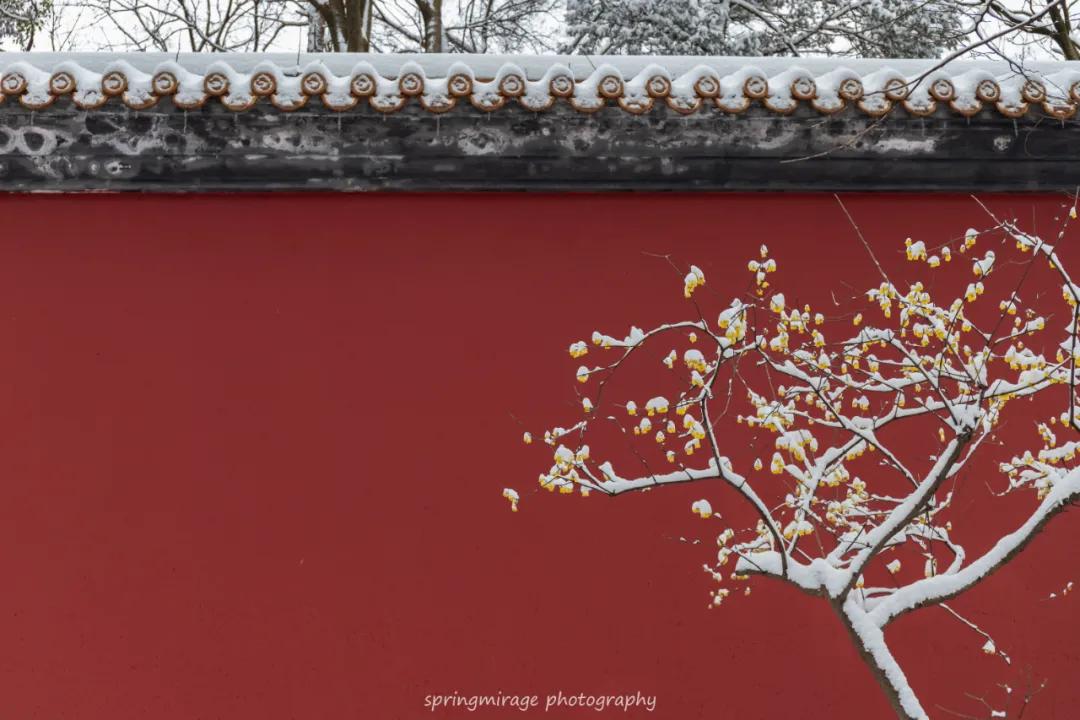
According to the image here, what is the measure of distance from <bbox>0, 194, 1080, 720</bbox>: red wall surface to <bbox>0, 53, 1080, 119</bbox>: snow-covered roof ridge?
0.42 metres

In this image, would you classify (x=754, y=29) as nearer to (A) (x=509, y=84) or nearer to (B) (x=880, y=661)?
(A) (x=509, y=84)

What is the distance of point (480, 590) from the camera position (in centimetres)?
339

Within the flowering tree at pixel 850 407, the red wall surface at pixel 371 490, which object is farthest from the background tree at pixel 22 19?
the flowering tree at pixel 850 407

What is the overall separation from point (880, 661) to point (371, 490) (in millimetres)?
1704

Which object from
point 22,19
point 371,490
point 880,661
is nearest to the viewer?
point 880,661

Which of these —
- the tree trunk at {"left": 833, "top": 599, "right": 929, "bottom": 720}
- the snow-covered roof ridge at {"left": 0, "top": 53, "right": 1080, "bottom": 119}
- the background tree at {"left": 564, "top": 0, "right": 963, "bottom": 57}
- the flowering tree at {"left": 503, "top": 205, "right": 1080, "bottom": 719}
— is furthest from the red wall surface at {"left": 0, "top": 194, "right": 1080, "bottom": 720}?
the background tree at {"left": 564, "top": 0, "right": 963, "bottom": 57}

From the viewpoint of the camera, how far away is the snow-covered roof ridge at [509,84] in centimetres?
311

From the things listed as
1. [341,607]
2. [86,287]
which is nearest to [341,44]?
[86,287]

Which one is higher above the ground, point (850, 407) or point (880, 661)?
point (850, 407)

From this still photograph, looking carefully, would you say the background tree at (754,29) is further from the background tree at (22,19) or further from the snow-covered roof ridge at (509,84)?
the snow-covered roof ridge at (509,84)

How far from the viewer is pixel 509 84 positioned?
3.14 meters

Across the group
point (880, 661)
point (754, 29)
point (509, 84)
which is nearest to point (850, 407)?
point (880, 661)

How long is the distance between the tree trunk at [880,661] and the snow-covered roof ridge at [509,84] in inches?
61.6

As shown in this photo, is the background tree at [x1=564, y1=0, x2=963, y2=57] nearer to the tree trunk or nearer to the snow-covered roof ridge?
the snow-covered roof ridge
